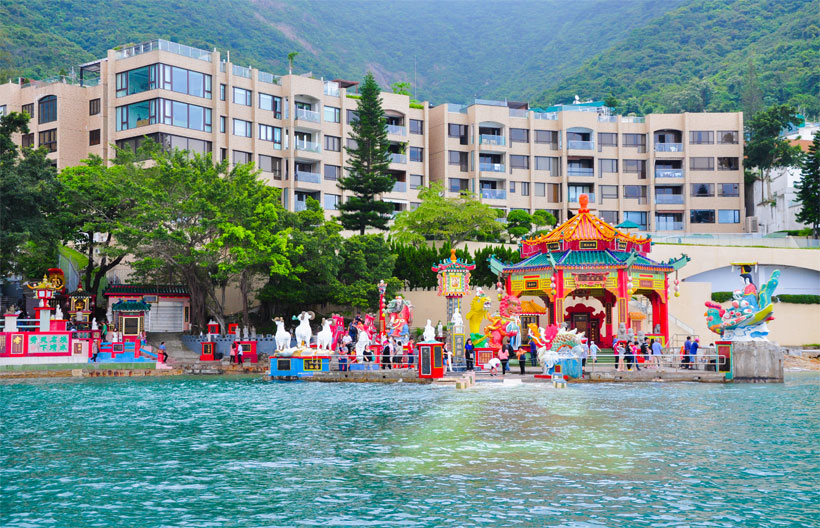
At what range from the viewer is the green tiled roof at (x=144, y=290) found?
4928 centimetres

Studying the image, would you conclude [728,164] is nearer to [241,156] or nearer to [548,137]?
[548,137]

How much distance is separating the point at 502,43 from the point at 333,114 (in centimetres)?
11943

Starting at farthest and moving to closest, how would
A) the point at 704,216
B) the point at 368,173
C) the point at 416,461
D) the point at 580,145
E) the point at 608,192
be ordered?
the point at 608,192 → the point at 704,216 → the point at 580,145 → the point at 368,173 → the point at 416,461

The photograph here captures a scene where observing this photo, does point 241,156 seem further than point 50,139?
No

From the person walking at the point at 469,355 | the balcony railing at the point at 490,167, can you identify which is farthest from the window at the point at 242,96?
the person walking at the point at 469,355

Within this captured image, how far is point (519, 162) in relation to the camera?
7981cm

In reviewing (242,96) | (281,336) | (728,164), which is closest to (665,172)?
(728,164)

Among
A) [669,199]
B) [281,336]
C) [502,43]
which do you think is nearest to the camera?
[281,336]

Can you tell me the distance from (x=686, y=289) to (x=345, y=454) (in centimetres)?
4000

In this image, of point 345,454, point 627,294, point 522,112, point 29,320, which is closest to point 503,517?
point 345,454

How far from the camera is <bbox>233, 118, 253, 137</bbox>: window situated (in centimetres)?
6681

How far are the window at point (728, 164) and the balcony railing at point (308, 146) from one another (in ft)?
→ 121

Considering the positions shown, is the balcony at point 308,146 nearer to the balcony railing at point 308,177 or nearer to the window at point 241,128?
the balcony railing at point 308,177

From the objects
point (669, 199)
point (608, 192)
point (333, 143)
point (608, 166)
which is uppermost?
point (333, 143)
